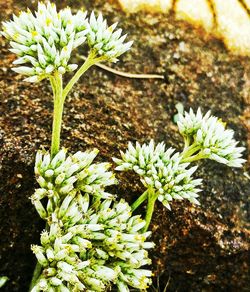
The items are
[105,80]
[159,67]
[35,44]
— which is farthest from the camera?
[159,67]

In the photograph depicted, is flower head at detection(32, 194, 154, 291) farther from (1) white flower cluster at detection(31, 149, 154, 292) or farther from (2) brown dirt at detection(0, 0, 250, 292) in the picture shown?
(2) brown dirt at detection(0, 0, 250, 292)

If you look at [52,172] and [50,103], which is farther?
[50,103]

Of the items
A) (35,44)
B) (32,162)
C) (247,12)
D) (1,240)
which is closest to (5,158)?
(32,162)

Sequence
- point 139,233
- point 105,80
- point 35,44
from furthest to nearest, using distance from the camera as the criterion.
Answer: point 105,80
point 139,233
point 35,44

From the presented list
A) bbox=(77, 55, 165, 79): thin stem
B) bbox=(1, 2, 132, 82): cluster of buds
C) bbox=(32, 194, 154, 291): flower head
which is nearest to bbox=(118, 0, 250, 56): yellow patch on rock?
bbox=(77, 55, 165, 79): thin stem

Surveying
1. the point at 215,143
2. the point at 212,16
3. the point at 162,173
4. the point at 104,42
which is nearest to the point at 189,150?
the point at 215,143

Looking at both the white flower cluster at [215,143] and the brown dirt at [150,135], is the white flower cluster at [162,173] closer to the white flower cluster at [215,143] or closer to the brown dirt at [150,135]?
the white flower cluster at [215,143]

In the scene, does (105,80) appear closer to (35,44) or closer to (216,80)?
(216,80)
